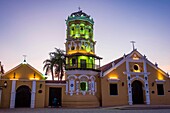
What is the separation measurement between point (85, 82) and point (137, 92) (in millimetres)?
8186

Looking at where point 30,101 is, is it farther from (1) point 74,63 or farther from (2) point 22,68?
(1) point 74,63

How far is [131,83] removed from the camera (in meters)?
26.3

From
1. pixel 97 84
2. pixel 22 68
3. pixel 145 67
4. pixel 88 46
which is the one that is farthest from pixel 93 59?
pixel 22 68

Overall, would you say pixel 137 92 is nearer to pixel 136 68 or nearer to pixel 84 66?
pixel 136 68

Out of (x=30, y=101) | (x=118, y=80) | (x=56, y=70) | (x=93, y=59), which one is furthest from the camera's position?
(x=56, y=70)

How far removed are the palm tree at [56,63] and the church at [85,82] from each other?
6.20 m

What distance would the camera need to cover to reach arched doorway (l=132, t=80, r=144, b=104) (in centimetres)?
2645

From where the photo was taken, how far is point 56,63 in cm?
3403

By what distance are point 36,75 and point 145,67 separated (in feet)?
51.8

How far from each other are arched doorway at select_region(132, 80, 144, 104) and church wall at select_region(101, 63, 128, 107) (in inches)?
62.8

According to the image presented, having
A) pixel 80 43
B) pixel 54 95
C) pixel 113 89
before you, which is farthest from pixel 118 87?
pixel 54 95

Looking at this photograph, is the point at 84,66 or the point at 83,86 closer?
the point at 83,86

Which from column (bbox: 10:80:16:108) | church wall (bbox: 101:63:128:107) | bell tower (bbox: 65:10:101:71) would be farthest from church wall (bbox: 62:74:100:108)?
column (bbox: 10:80:16:108)

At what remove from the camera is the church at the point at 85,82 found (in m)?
23.1
